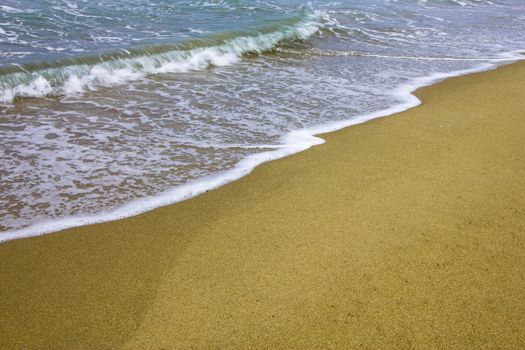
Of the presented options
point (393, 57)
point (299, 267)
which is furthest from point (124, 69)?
point (299, 267)

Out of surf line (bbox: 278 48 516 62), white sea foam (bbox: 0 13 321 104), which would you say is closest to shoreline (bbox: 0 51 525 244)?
surf line (bbox: 278 48 516 62)

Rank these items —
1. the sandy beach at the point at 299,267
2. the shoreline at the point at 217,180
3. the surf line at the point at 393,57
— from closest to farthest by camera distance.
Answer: the sandy beach at the point at 299,267 < the shoreline at the point at 217,180 < the surf line at the point at 393,57

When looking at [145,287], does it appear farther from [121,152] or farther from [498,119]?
[498,119]

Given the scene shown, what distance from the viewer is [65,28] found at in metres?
9.73

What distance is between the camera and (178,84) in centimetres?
711

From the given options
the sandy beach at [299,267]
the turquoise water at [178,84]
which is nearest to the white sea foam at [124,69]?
the turquoise water at [178,84]

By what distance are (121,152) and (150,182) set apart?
0.73 meters

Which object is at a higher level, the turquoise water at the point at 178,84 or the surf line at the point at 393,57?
the turquoise water at the point at 178,84

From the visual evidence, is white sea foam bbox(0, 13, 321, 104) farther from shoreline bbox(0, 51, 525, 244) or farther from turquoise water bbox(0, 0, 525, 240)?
shoreline bbox(0, 51, 525, 244)

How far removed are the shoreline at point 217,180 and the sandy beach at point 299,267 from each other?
9cm

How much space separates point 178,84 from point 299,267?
466 centimetres

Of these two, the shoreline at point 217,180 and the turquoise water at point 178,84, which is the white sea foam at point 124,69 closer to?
the turquoise water at point 178,84

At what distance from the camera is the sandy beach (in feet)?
8.30

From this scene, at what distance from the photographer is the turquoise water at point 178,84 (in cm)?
414
